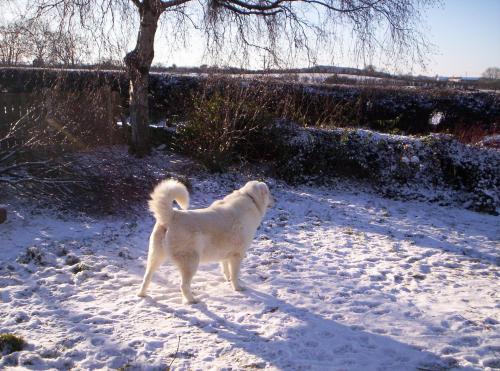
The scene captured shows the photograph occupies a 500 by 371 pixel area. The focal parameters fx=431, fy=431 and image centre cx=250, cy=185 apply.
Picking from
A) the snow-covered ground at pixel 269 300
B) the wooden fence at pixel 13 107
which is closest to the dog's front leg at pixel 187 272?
the snow-covered ground at pixel 269 300

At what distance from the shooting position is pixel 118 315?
14.9 ft

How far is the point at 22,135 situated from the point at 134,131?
2.83m

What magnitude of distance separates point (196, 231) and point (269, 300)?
1.18m

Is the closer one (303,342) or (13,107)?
(303,342)

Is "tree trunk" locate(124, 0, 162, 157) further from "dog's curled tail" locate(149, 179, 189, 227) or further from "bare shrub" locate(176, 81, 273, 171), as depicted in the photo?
"dog's curled tail" locate(149, 179, 189, 227)

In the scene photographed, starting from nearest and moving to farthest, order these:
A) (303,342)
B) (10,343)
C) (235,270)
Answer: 1. (10,343)
2. (303,342)
3. (235,270)

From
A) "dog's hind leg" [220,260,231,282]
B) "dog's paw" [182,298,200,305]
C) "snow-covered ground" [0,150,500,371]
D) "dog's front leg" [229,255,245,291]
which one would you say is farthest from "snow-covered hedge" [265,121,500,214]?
"dog's paw" [182,298,200,305]

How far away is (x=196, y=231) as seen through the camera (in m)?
4.66

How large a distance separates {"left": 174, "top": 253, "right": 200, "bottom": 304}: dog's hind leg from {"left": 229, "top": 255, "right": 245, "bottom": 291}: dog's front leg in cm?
60

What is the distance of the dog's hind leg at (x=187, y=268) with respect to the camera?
461 cm

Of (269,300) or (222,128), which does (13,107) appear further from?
(269,300)

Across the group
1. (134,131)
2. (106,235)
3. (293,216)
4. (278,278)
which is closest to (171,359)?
(278,278)

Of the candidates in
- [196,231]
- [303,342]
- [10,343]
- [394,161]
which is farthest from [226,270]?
[394,161]

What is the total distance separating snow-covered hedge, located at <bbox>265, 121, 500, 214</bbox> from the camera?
33.0ft
